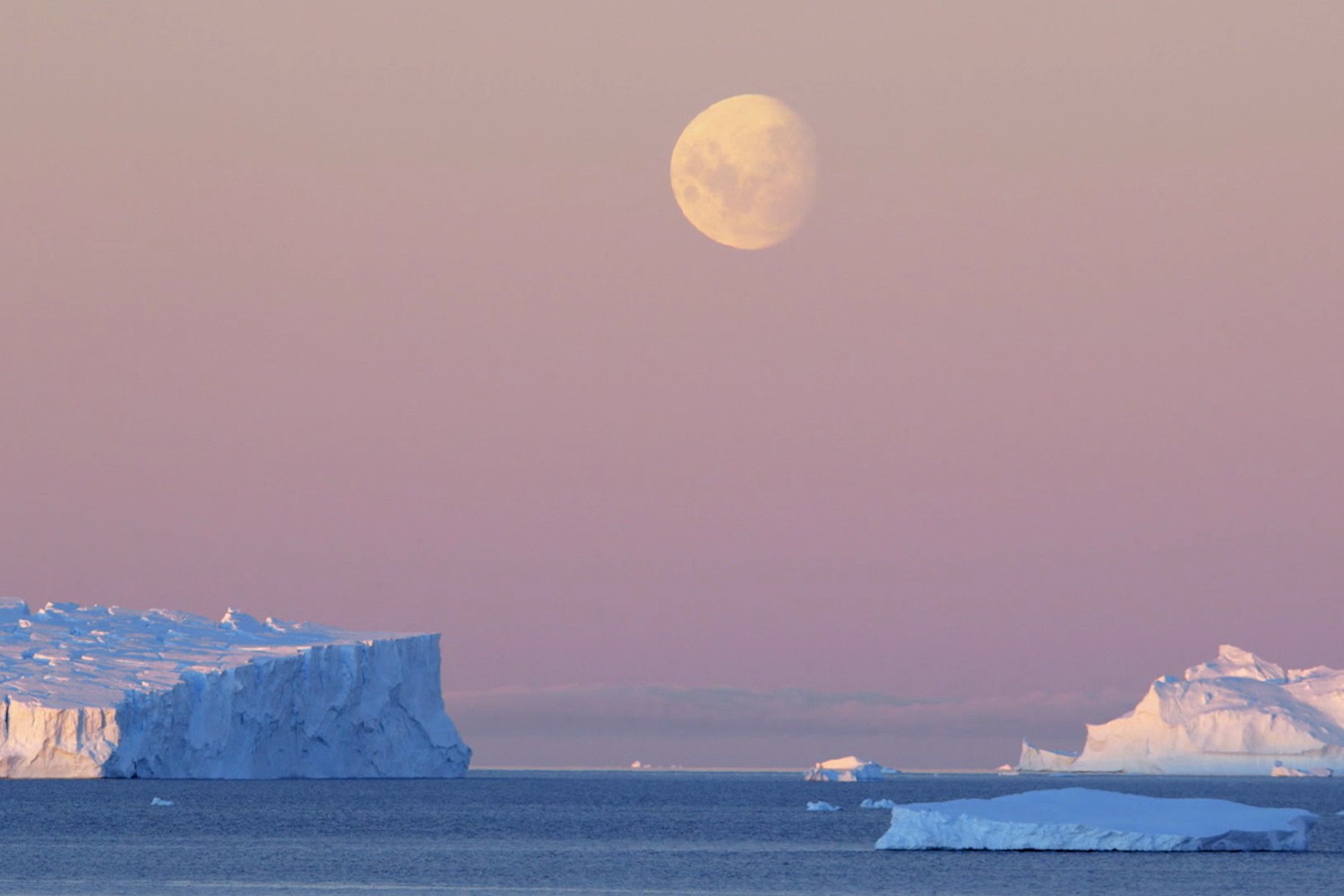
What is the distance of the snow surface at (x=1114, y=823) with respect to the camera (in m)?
43.0

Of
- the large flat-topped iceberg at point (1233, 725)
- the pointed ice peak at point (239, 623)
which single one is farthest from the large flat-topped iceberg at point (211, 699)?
the large flat-topped iceberg at point (1233, 725)

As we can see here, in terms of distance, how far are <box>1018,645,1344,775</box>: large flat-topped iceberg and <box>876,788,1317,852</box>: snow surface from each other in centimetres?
9178

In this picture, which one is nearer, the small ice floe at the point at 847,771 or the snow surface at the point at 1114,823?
the snow surface at the point at 1114,823

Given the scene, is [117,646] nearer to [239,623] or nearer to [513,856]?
[239,623]

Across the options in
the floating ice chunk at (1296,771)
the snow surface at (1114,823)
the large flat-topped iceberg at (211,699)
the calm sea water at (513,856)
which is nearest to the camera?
the calm sea water at (513,856)

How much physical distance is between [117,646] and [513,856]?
A: 41.4 m

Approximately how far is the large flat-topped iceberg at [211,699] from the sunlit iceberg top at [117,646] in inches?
3.3

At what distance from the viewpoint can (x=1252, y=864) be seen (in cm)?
4612

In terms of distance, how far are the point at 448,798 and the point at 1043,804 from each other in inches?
2154

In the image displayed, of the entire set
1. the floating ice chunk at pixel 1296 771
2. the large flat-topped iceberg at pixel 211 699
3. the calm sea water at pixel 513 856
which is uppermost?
the large flat-topped iceberg at pixel 211 699

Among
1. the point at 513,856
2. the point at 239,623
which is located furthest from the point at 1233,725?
the point at 513,856

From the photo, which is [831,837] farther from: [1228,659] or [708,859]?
[1228,659]

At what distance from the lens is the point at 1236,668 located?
144250 millimetres

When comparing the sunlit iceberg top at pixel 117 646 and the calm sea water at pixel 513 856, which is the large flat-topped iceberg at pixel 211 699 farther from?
the calm sea water at pixel 513 856
